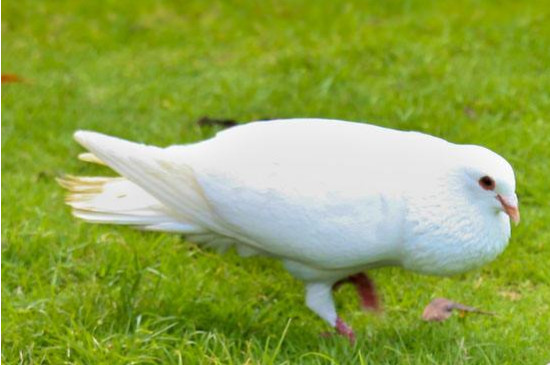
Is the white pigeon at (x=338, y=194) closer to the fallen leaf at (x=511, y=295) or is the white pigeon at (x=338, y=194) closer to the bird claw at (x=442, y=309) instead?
the bird claw at (x=442, y=309)

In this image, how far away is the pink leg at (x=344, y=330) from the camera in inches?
152

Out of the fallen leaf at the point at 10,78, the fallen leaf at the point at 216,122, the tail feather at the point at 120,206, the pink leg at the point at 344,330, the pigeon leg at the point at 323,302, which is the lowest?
the fallen leaf at the point at 216,122

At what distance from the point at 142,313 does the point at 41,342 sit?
1.16 feet

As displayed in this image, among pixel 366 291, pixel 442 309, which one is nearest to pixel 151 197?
pixel 366 291

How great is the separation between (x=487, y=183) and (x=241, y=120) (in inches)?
104

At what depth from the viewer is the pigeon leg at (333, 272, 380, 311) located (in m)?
4.08

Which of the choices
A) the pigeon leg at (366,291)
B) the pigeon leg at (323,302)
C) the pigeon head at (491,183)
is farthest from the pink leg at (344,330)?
the pigeon head at (491,183)

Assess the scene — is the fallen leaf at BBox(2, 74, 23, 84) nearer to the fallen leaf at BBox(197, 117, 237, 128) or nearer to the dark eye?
the fallen leaf at BBox(197, 117, 237, 128)

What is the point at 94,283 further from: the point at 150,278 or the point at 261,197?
the point at 261,197

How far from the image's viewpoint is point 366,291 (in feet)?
13.4

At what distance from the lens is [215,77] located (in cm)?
668

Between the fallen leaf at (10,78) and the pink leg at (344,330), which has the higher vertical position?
the pink leg at (344,330)

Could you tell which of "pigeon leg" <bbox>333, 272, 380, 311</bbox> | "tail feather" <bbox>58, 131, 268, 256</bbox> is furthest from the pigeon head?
"tail feather" <bbox>58, 131, 268, 256</bbox>

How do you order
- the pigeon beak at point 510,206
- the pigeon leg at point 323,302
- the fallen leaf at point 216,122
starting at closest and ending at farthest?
1. the pigeon beak at point 510,206
2. the pigeon leg at point 323,302
3. the fallen leaf at point 216,122
